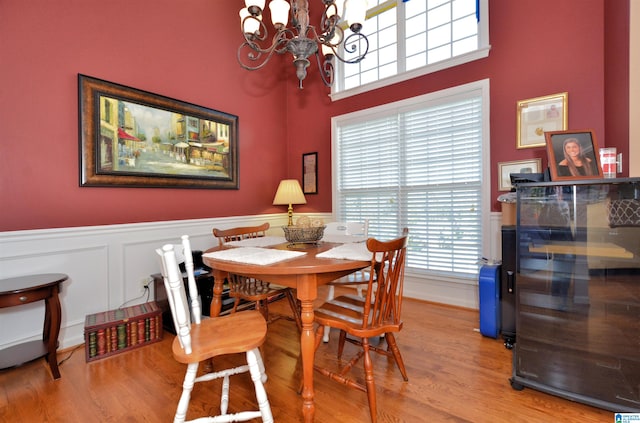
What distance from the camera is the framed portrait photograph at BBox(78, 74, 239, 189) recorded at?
2379mm

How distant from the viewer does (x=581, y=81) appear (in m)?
2.38

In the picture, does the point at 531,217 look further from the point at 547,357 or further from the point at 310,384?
the point at 310,384

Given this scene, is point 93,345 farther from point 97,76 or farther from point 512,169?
point 512,169

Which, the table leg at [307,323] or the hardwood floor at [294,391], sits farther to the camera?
the hardwood floor at [294,391]

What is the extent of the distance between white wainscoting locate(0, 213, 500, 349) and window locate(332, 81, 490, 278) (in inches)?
9.9

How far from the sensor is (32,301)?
1.76m

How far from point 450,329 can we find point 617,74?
7.43 feet

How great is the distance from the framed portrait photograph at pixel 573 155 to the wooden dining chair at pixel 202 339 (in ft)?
6.74

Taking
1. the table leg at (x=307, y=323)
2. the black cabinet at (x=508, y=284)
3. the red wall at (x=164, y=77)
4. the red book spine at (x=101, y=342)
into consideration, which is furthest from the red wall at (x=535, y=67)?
the red book spine at (x=101, y=342)

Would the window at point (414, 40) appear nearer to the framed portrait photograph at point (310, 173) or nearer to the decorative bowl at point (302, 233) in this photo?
the framed portrait photograph at point (310, 173)

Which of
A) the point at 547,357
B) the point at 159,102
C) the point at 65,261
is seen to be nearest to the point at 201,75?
the point at 159,102

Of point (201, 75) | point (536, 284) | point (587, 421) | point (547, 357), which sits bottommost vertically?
point (587, 421)

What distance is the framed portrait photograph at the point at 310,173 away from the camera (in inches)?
162

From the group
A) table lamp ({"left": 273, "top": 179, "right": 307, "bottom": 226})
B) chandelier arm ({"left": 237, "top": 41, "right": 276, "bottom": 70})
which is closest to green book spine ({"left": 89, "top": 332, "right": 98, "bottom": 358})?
table lamp ({"left": 273, "top": 179, "right": 307, "bottom": 226})
